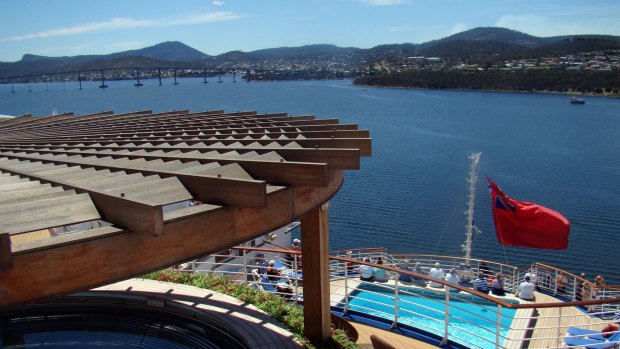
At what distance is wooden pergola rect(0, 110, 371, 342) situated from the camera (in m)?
2.68

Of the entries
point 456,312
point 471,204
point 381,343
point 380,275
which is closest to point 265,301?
point 381,343

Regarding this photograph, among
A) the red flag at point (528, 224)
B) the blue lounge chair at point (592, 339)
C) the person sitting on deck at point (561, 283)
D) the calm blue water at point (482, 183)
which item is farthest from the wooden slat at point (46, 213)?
the calm blue water at point (482, 183)

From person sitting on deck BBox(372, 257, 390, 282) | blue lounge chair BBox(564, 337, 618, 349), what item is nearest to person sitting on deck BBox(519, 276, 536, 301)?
A: person sitting on deck BBox(372, 257, 390, 282)

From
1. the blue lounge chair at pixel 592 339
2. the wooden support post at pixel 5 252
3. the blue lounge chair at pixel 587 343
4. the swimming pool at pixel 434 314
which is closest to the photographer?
the wooden support post at pixel 5 252

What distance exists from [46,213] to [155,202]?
1.90 ft

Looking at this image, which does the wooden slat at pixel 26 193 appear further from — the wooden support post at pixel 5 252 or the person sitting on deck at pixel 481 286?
the person sitting on deck at pixel 481 286

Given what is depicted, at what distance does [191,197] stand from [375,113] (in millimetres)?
69726

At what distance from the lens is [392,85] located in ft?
444

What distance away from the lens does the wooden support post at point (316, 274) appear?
17.1ft

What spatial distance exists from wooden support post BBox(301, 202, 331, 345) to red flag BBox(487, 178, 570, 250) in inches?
294

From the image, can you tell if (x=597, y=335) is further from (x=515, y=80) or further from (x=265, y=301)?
(x=515, y=80)

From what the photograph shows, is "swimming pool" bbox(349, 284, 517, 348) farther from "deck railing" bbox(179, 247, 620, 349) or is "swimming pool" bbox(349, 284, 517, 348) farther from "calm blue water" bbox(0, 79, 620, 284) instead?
"calm blue water" bbox(0, 79, 620, 284)

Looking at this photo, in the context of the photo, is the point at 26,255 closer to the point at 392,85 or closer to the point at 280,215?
the point at 280,215

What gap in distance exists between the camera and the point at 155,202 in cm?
307
